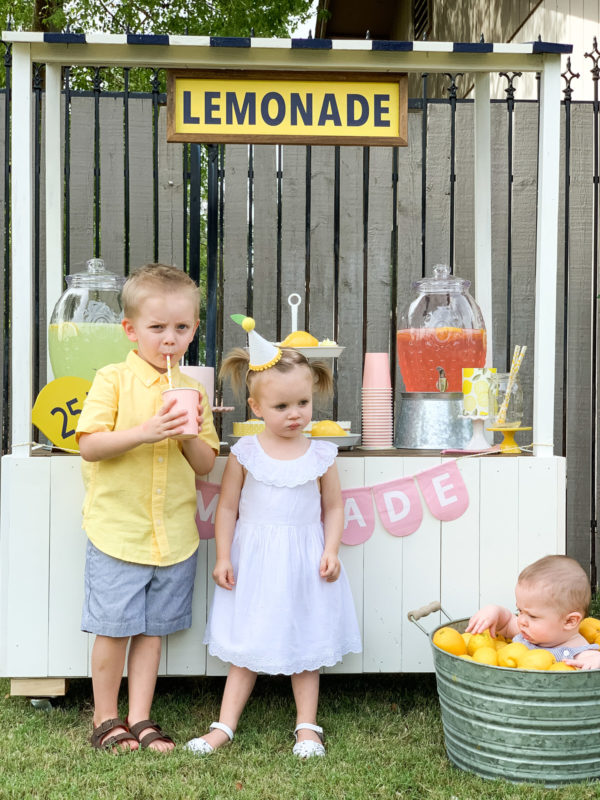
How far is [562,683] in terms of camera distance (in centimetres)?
222

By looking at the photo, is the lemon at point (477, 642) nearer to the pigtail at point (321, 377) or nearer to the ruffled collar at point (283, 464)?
the ruffled collar at point (283, 464)

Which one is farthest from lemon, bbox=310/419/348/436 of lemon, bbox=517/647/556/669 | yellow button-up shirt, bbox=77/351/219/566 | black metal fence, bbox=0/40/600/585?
black metal fence, bbox=0/40/600/585

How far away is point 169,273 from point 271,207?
2345 mm

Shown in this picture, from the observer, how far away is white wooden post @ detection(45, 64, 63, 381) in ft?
10.9

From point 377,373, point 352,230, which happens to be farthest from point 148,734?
point 352,230

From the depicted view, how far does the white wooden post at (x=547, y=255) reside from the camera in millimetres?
2957

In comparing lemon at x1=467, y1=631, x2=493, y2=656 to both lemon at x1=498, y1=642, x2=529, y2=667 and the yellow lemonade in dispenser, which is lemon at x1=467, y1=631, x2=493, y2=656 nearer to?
lemon at x1=498, y1=642, x2=529, y2=667

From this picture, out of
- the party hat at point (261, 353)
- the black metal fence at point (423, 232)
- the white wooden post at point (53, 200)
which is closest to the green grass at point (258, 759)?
the party hat at point (261, 353)

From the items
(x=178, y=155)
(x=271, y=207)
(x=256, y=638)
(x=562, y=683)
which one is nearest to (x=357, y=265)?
(x=271, y=207)

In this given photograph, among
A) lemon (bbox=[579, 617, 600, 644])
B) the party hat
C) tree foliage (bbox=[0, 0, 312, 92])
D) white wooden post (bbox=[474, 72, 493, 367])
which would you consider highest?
tree foliage (bbox=[0, 0, 312, 92])

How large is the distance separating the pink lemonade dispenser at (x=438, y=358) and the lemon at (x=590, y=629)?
79 cm

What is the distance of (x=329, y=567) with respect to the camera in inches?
105

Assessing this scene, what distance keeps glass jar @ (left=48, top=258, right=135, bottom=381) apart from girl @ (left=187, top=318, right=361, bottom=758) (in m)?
0.59

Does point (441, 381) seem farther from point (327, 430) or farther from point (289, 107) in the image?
point (289, 107)
